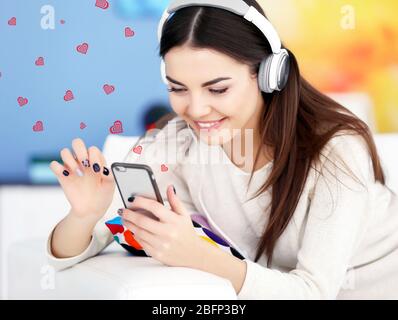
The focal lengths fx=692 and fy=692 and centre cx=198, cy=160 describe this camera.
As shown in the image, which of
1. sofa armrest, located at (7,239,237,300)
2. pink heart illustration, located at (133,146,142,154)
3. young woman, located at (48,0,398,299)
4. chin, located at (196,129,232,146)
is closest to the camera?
sofa armrest, located at (7,239,237,300)

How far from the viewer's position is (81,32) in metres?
2.79

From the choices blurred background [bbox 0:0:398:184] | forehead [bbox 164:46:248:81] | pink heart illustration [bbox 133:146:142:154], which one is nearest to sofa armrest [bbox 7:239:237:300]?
pink heart illustration [bbox 133:146:142:154]

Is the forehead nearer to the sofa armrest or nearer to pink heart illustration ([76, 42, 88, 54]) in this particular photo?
the sofa armrest

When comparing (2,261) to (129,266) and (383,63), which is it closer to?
(129,266)

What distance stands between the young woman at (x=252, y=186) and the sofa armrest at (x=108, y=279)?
0.13 feet

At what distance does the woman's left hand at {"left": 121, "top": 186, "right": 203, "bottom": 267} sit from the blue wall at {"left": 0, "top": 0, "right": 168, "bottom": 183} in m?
1.55

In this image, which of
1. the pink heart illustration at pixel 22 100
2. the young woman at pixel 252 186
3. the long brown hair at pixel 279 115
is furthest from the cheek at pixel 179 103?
the pink heart illustration at pixel 22 100

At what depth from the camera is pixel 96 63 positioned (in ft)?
9.33

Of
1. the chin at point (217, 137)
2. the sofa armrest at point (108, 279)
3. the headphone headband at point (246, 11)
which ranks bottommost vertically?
the sofa armrest at point (108, 279)

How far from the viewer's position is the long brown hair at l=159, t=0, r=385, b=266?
4.57ft

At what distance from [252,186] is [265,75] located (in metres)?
0.28

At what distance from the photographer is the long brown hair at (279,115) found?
1393mm

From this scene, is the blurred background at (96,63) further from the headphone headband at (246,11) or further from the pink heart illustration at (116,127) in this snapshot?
the headphone headband at (246,11)

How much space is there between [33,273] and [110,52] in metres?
1.45
